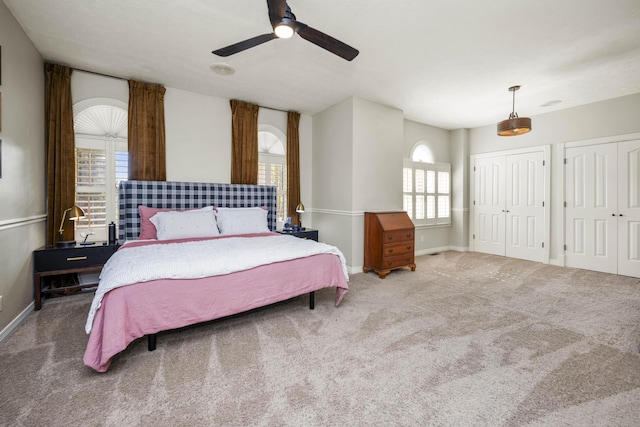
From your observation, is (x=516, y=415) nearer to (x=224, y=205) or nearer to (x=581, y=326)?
(x=581, y=326)

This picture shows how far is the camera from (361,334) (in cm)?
245

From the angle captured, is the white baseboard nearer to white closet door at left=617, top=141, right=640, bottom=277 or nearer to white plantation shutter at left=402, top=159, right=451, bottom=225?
white plantation shutter at left=402, top=159, right=451, bottom=225

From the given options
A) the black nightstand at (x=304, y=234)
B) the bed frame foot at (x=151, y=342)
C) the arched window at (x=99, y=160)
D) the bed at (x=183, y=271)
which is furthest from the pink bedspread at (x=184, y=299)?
the arched window at (x=99, y=160)

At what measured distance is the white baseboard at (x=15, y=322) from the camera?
2313mm

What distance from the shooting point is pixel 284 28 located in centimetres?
205

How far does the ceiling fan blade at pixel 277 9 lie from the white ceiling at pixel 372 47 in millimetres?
566

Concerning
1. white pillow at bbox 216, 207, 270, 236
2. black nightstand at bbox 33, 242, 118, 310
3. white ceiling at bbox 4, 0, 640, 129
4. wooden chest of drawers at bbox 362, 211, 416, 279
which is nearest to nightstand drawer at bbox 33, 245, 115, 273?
black nightstand at bbox 33, 242, 118, 310

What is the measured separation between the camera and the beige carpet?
1.53m

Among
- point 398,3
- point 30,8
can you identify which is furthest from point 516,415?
point 30,8

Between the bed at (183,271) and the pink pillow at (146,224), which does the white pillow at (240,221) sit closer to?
the bed at (183,271)

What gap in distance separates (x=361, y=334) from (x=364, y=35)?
9.71ft

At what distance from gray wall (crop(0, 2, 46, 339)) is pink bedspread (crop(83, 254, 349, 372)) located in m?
1.35

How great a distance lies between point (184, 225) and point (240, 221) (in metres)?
0.72

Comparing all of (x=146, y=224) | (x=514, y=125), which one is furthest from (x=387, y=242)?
(x=146, y=224)
